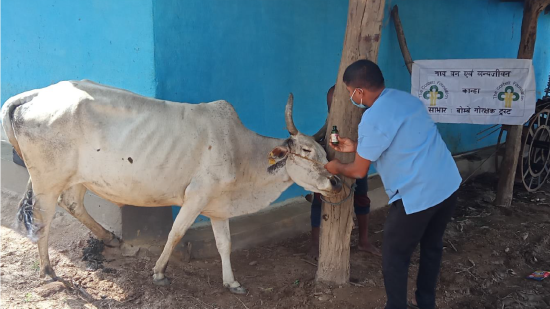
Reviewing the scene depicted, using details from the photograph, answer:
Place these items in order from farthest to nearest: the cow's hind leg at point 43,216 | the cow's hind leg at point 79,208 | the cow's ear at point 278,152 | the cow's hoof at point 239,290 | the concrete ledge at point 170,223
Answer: the concrete ledge at point 170,223 < the cow's hind leg at point 79,208 < the cow's hoof at point 239,290 < the cow's hind leg at point 43,216 < the cow's ear at point 278,152

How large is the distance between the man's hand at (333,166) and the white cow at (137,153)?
0.35 ft

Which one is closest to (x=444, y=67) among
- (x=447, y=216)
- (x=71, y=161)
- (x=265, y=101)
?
(x=265, y=101)

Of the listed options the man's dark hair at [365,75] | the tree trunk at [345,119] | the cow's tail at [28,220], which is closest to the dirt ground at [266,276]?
the tree trunk at [345,119]

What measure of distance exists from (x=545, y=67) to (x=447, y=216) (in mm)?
8432

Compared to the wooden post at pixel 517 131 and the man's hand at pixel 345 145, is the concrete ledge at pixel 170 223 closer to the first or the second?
the man's hand at pixel 345 145

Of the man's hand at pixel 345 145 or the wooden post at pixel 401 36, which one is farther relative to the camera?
the wooden post at pixel 401 36

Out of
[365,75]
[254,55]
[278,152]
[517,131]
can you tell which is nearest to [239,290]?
[278,152]

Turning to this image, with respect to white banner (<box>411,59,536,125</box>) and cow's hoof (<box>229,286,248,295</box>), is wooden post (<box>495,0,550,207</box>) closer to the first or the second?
white banner (<box>411,59,536,125</box>)

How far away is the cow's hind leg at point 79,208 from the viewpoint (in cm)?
386

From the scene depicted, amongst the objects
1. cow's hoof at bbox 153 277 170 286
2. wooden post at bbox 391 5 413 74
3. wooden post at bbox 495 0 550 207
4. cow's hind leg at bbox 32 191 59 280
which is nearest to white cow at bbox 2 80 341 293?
cow's hind leg at bbox 32 191 59 280

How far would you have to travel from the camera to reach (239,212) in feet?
11.7

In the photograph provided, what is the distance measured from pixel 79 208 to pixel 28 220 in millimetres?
459

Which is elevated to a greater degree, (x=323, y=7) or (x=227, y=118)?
(x=323, y=7)

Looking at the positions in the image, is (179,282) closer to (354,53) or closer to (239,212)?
(239,212)
